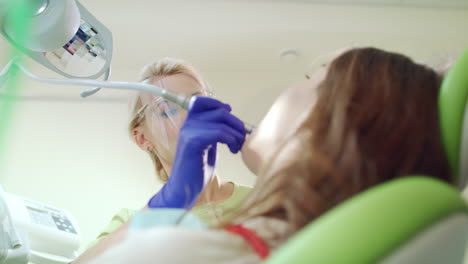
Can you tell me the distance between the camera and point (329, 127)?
82cm

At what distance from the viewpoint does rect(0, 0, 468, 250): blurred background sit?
8.79ft

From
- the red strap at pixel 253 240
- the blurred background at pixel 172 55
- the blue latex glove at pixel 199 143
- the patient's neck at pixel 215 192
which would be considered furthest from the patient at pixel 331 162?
the blurred background at pixel 172 55

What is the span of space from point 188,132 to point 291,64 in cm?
211

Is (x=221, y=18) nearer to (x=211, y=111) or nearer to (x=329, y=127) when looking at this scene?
(x=211, y=111)

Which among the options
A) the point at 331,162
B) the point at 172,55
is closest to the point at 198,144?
the point at 331,162

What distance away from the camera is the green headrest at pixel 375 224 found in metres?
0.58

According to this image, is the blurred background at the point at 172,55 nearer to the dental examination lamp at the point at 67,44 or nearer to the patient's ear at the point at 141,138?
the patient's ear at the point at 141,138

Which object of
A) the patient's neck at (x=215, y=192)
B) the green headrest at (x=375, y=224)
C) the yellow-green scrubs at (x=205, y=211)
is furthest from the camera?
the patient's neck at (x=215, y=192)

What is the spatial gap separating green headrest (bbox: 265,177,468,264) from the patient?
0.39 feet

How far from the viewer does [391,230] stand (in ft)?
1.92

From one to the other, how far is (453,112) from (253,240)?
41 cm

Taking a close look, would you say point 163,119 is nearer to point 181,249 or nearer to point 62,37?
point 62,37

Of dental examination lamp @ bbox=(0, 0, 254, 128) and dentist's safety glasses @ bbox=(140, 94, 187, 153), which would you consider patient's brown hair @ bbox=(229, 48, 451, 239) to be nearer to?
dental examination lamp @ bbox=(0, 0, 254, 128)

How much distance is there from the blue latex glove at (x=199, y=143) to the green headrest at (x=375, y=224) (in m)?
0.59
